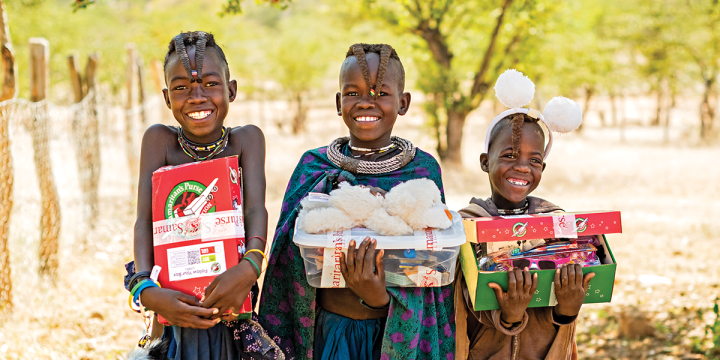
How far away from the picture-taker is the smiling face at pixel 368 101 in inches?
79.7

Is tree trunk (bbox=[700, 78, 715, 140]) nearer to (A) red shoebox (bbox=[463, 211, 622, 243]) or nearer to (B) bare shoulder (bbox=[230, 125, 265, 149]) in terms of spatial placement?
(A) red shoebox (bbox=[463, 211, 622, 243])

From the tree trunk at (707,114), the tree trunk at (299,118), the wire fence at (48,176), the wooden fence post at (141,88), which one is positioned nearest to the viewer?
the wire fence at (48,176)

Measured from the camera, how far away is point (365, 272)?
1774 mm

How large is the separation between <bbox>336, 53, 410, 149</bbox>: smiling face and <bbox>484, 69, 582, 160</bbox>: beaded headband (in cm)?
44

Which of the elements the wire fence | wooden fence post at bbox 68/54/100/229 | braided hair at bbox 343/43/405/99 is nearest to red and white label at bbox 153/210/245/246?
braided hair at bbox 343/43/405/99

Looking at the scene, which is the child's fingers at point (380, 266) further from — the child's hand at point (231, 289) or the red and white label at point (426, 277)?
the child's hand at point (231, 289)

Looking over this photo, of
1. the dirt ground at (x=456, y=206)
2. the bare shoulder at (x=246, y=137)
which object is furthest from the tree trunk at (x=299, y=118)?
the bare shoulder at (x=246, y=137)

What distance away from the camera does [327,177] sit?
204cm

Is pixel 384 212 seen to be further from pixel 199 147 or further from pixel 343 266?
pixel 199 147

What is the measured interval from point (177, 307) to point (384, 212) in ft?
2.32

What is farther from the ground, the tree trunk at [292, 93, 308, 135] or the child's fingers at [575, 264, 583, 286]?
the tree trunk at [292, 93, 308, 135]

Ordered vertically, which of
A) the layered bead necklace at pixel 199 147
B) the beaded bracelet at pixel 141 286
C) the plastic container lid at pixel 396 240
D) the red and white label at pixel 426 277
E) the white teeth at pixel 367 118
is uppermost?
the white teeth at pixel 367 118

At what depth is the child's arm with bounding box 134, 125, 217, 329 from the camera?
1663 mm

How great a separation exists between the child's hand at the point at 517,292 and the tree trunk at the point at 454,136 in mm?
11089
